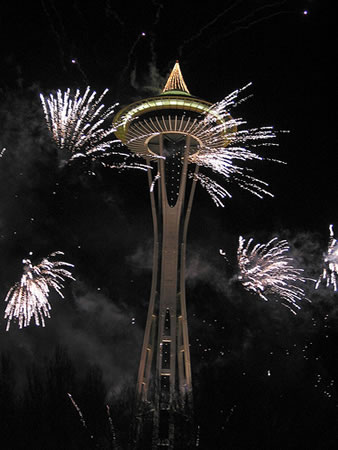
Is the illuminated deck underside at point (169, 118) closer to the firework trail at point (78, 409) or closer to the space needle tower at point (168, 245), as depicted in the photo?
the space needle tower at point (168, 245)

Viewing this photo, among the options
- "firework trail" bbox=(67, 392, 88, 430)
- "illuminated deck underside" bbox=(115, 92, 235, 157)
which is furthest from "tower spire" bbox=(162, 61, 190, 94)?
"firework trail" bbox=(67, 392, 88, 430)

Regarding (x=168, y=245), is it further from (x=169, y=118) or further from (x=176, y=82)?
(x=176, y=82)

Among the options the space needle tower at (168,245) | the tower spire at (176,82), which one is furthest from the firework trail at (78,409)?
the tower spire at (176,82)

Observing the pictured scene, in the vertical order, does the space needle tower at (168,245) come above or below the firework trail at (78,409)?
above

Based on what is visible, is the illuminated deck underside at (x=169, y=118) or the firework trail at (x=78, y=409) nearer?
the firework trail at (x=78, y=409)

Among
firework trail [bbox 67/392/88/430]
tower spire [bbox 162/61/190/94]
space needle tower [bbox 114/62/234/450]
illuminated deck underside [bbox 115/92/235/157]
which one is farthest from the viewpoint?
tower spire [bbox 162/61/190/94]

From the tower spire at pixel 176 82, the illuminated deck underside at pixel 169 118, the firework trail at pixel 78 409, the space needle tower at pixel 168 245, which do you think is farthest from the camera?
the tower spire at pixel 176 82

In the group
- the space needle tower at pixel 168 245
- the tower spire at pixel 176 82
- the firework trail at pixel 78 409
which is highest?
the tower spire at pixel 176 82

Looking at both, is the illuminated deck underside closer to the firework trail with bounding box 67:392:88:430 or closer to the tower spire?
the tower spire
